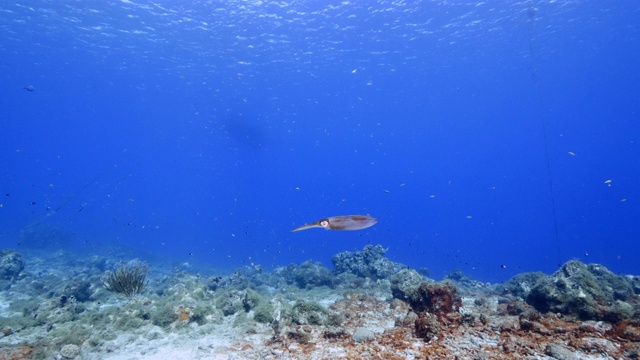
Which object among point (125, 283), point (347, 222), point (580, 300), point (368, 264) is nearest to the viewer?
point (347, 222)

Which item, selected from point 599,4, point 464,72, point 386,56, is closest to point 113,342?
point 386,56

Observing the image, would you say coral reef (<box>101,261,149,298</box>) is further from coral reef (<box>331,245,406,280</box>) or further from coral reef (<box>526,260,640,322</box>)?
coral reef (<box>526,260,640,322</box>)

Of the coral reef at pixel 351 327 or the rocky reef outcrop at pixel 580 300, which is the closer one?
the coral reef at pixel 351 327

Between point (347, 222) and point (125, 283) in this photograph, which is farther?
point (125, 283)

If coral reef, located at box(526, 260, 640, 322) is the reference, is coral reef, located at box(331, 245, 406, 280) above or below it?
above

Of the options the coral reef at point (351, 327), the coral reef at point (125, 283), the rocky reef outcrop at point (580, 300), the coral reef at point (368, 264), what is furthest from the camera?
the coral reef at point (368, 264)

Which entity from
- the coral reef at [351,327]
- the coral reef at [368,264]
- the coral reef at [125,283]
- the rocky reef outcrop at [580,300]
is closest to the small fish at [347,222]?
the coral reef at [351,327]

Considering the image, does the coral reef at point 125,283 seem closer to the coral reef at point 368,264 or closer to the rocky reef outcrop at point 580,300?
the coral reef at point 368,264

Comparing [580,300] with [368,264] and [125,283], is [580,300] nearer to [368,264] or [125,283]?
[368,264]

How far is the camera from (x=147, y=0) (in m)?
28.2

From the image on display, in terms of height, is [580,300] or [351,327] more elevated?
[580,300]

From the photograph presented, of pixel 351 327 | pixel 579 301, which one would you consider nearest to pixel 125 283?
pixel 351 327

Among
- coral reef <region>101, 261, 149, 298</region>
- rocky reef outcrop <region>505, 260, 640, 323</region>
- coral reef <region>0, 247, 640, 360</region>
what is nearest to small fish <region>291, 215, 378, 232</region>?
coral reef <region>0, 247, 640, 360</region>

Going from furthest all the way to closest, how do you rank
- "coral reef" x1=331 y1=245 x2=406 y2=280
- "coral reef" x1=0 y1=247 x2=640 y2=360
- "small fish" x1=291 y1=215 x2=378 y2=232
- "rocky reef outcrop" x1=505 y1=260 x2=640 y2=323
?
"coral reef" x1=331 y1=245 x2=406 y2=280, "rocky reef outcrop" x1=505 y1=260 x2=640 y2=323, "coral reef" x1=0 y1=247 x2=640 y2=360, "small fish" x1=291 y1=215 x2=378 y2=232
